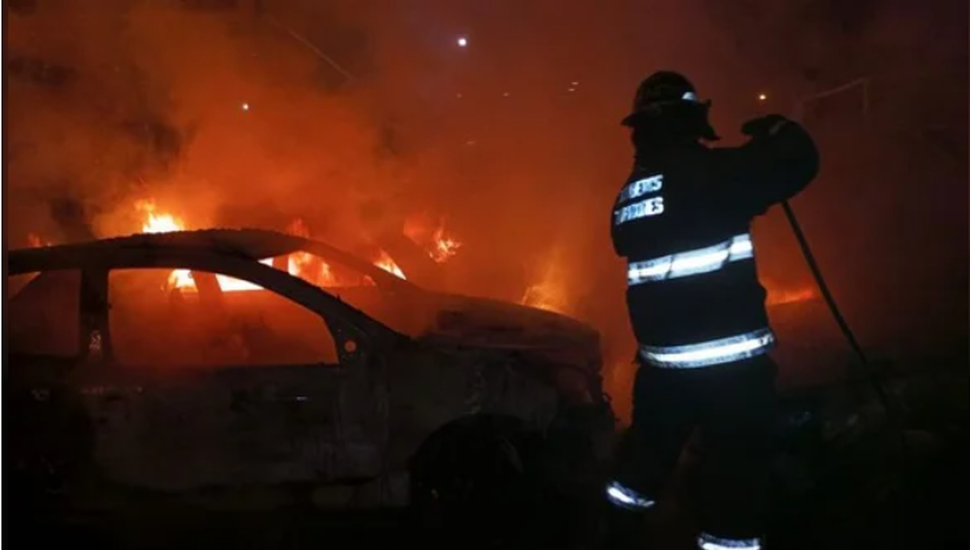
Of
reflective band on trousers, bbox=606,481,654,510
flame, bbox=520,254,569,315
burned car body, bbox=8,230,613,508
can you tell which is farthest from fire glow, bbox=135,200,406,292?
flame, bbox=520,254,569,315

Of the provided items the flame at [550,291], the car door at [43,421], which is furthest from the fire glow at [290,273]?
the flame at [550,291]

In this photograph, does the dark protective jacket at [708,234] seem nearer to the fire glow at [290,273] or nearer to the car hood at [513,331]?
the car hood at [513,331]

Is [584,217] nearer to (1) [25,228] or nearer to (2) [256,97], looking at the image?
(2) [256,97]

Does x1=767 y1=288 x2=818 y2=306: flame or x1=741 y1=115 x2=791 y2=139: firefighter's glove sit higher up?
x1=741 y1=115 x2=791 y2=139: firefighter's glove

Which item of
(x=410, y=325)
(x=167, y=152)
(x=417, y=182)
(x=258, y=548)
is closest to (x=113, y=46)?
(x=167, y=152)

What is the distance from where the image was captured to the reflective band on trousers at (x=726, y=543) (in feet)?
10.5

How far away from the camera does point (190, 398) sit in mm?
4398

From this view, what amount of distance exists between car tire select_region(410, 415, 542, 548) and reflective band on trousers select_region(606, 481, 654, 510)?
3.42 feet

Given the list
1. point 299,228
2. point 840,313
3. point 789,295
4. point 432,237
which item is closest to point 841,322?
point 840,313

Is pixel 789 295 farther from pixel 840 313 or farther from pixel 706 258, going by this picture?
pixel 706 258

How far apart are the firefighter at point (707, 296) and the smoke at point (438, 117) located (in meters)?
4.79

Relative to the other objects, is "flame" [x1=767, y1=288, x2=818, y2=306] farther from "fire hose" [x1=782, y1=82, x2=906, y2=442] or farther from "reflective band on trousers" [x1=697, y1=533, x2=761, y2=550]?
"reflective band on trousers" [x1=697, y1=533, x2=761, y2=550]

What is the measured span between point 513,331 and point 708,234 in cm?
195

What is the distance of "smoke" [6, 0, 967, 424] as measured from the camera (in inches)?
361
